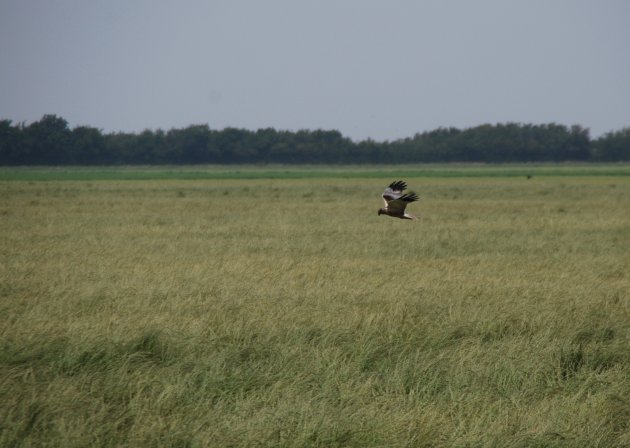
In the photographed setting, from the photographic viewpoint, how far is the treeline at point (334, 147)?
14475cm

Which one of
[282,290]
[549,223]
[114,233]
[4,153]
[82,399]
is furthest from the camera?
[4,153]

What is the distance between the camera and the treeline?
475 ft

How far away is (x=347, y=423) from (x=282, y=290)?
14.9 feet

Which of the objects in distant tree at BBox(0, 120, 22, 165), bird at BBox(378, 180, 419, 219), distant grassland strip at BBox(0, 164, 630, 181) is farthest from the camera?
distant tree at BBox(0, 120, 22, 165)

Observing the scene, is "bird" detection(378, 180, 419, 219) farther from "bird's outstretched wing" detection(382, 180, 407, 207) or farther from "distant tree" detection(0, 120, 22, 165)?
"distant tree" detection(0, 120, 22, 165)

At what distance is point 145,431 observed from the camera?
4.91 m

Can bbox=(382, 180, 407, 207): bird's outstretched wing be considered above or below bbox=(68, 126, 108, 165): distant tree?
above

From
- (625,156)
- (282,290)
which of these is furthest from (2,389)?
(625,156)

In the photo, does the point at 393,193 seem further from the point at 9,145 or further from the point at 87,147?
the point at 87,147

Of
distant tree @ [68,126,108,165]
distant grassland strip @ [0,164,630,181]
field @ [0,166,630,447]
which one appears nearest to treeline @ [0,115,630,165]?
distant tree @ [68,126,108,165]

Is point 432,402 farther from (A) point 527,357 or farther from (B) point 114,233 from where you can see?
(B) point 114,233

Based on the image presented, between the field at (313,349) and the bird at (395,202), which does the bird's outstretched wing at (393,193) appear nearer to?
the bird at (395,202)

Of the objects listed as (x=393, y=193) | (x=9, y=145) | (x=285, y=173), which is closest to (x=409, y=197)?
(x=393, y=193)

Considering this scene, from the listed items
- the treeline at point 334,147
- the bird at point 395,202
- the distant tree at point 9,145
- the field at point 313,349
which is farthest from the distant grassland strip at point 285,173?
the bird at point 395,202
